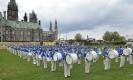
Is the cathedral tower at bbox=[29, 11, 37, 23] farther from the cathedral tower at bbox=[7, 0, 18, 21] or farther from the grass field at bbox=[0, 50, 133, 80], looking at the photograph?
the grass field at bbox=[0, 50, 133, 80]

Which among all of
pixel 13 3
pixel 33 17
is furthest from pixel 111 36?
pixel 13 3

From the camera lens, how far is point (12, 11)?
11769 centimetres

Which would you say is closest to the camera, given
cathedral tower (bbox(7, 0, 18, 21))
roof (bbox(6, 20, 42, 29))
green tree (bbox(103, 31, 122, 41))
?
roof (bbox(6, 20, 42, 29))

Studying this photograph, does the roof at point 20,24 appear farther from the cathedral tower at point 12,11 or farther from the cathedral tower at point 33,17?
the cathedral tower at point 33,17

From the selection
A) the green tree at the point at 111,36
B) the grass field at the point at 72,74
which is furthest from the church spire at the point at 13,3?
the grass field at the point at 72,74

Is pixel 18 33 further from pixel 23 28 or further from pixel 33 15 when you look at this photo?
pixel 33 15

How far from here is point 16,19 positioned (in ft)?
388

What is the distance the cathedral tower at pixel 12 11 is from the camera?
384 feet

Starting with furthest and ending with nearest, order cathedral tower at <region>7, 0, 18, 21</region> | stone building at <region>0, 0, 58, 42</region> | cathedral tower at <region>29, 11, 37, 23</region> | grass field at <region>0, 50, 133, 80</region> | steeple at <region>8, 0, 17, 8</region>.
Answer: cathedral tower at <region>29, 11, 37, 23</region> → steeple at <region>8, 0, 17, 8</region> → cathedral tower at <region>7, 0, 18, 21</region> → stone building at <region>0, 0, 58, 42</region> → grass field at <region>0, 50, 133, 80</region>

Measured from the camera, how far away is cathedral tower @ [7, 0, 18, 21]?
384ft

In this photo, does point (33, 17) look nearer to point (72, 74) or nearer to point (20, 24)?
point (20, 24)

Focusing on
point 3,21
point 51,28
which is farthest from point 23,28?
point 51,28

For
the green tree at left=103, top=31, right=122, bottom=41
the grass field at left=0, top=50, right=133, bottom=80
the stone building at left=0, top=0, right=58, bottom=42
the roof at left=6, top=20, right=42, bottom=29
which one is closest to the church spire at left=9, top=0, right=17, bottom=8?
the stone building at left=0, top=0, right=58, bottom=42

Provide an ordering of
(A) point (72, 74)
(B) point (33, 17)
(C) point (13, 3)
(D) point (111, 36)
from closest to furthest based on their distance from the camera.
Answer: (A) point (72, 74) < (D) point (111, 36) < (C) point (13, 3) < (B) point (33, 17)
